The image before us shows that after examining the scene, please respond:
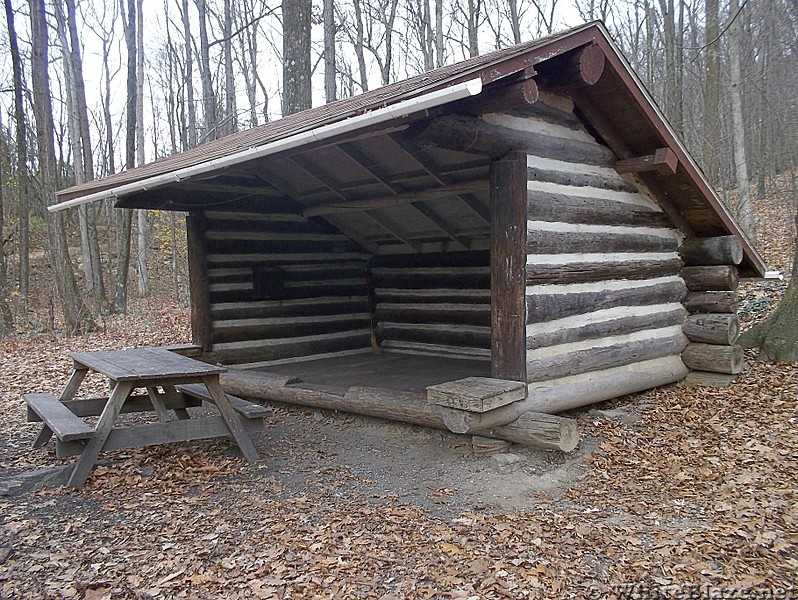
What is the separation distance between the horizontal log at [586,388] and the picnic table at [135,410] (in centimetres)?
210

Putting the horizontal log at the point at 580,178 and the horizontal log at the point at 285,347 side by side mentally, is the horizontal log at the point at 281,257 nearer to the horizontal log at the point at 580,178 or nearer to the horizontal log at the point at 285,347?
the horizontal log at the point at 285,347

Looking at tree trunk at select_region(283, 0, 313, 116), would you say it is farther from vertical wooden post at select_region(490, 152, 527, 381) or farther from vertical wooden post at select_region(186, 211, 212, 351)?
vertical wooden post at select_region(490, 152, 527, 381)

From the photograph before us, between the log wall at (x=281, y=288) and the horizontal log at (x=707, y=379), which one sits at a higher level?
the log wall at (x=281, y=288)

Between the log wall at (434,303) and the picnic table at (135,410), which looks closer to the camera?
the picnic table at (135,410)

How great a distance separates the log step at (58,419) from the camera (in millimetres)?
4656

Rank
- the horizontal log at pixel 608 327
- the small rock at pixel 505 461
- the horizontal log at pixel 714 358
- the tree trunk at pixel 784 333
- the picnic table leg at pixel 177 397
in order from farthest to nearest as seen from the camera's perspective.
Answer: the tree trunk at pixel 784 333
the horizontal log at pixel 714 358
the picnic table leg at pixel 177 397
the horizontal log at pixel 608 327
the small rock at pixel 505 461

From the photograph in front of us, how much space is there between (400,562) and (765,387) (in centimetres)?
515

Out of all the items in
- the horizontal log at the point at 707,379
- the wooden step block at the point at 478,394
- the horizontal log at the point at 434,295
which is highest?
the horizontal log at the point at 434,295

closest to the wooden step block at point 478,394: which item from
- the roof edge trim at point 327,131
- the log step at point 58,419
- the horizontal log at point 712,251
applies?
the roof edge trim at point 327,131

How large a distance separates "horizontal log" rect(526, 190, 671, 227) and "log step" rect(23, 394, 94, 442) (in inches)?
159

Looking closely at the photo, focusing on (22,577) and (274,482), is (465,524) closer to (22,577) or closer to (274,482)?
(274,482)

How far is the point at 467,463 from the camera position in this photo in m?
5.27

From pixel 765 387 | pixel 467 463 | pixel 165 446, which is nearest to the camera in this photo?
pixel 467 463

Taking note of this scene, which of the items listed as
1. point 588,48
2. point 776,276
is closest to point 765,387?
point 776,276
